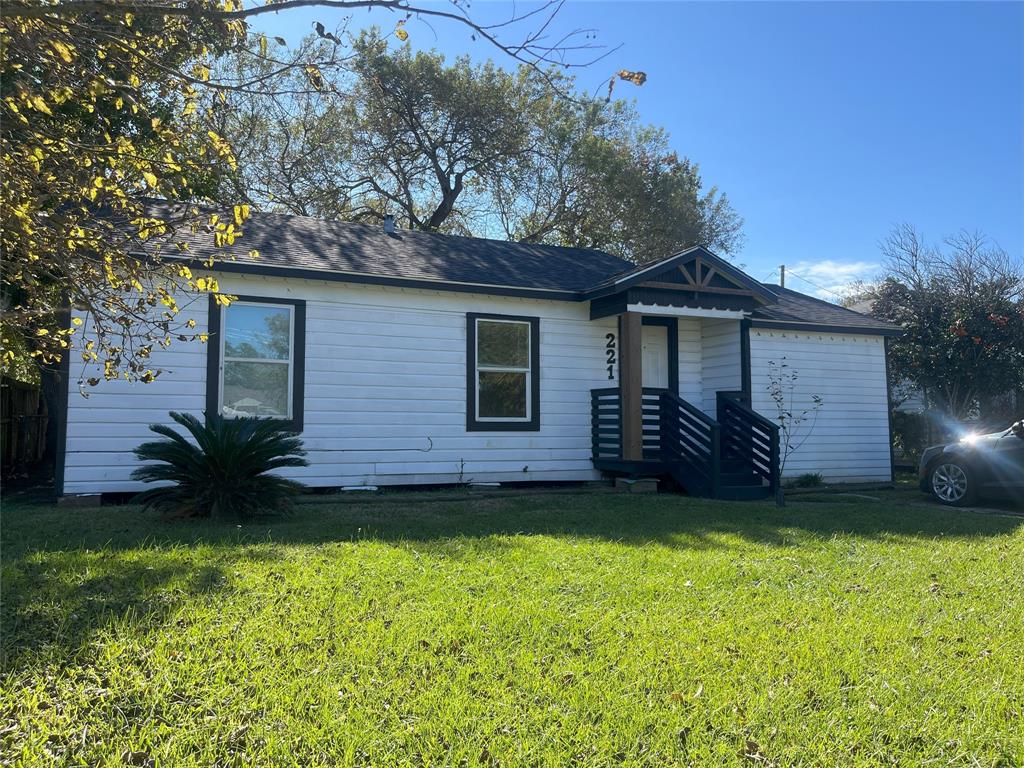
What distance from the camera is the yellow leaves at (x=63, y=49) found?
385 centimetres

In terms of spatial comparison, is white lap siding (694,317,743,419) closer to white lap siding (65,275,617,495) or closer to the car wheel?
white lap siding (65,275,617,495)

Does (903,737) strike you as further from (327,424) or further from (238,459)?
(327,424)

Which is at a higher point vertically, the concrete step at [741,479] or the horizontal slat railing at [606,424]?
the horizontal slat railing at [606,424]

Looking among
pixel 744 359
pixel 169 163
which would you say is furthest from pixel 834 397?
pixel 169 163

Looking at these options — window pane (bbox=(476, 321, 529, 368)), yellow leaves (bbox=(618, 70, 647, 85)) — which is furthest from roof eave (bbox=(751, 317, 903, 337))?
yellow leaves (bbox=(618, 70, 647, 85))

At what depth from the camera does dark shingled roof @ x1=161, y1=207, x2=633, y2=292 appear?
10312mm

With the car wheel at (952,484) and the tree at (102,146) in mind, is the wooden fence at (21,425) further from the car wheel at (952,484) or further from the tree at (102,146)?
the car wheel at (952,484)

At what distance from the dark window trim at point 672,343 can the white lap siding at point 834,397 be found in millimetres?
1312

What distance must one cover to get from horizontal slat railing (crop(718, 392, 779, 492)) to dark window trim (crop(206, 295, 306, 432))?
6.25m

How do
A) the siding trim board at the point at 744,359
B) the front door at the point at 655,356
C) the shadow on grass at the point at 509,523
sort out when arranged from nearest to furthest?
the shadow on grass at the point at 509,523, the siding trim board at the point at 744,359, the front door at the point at 655,356

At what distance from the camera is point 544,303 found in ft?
38.0

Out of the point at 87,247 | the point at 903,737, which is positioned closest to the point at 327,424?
the point at 87,247

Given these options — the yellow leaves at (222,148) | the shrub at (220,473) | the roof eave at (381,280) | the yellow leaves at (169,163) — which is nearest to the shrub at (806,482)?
the roof eave at (381,280)

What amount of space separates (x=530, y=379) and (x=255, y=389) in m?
3.92
